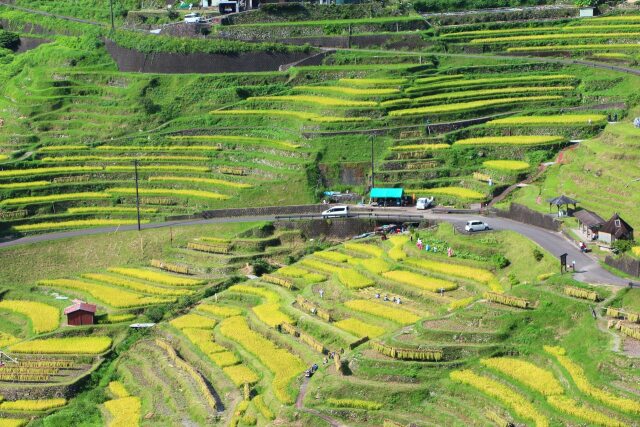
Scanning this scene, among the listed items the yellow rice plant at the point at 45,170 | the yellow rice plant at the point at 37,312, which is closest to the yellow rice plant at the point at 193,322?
the yellow rice plant at the point at 37,312

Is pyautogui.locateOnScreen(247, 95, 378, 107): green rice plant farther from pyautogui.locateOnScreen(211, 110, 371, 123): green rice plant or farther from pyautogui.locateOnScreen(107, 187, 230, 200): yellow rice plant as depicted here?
pyautogui.locateOnScreen(107, 187, 230, 200): yellow rice plant

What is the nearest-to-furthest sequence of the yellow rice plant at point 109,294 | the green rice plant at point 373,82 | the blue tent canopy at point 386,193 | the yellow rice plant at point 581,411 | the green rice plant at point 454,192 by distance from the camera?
the yellow rice plant at point 581,411 → the yellow rice plant at point 109,294 → the green rice plant at point 454,192 → the blue tent canopy at point 386,193 → the green rice plant at point 373,82

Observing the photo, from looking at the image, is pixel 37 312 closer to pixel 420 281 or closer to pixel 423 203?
pixel 420 281

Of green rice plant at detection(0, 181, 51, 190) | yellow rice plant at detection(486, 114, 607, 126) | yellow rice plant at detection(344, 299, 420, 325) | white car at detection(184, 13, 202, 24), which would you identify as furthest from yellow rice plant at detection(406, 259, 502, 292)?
white car at detection(184, 13, 202, 24)

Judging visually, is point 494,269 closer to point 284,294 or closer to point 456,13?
point 284,294

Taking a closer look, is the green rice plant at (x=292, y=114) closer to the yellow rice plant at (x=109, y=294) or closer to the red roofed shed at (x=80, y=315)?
the yellow rice plant at (x=109, y=294)

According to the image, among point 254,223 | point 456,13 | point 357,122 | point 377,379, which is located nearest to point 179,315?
point 254,223
